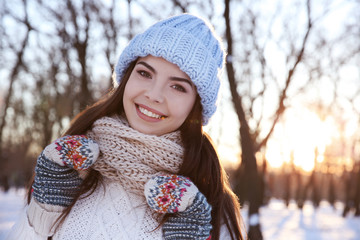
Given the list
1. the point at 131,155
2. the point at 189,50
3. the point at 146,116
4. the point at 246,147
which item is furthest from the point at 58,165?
the point at 246,147

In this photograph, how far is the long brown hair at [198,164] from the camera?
1.71 metres

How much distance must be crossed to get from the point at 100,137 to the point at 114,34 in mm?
7842

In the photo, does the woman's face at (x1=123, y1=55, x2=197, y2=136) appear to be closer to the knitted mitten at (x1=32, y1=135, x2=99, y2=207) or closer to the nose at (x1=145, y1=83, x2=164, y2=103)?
the nose at (x1=145, y1=83, x2=164, y2=103)

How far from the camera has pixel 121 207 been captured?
1670mm

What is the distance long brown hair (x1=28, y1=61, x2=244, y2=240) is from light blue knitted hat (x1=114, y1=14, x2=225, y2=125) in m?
0.08

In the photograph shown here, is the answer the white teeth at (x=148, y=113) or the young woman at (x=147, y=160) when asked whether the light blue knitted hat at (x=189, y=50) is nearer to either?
the young woman at (x=147, y=160)

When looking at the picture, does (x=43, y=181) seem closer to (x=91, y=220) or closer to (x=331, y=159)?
(x=91, y=220)

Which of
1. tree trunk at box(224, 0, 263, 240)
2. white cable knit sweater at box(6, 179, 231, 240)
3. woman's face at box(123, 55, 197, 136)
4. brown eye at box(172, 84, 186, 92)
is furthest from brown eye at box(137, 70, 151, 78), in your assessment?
Answer: tree trunk at box(224, 0, 263, 240)

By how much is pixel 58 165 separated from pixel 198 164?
70cm

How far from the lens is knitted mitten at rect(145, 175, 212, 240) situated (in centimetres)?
142

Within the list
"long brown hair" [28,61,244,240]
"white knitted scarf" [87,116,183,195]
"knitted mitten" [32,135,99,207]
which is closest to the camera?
"knitted mitten" [32,135,99,207]

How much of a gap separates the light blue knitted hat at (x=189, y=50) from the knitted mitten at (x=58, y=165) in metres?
0.55

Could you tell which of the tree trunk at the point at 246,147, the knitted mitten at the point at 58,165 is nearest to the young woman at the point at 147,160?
the knitted mitten at the point at 58,165

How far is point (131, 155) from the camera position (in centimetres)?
161
